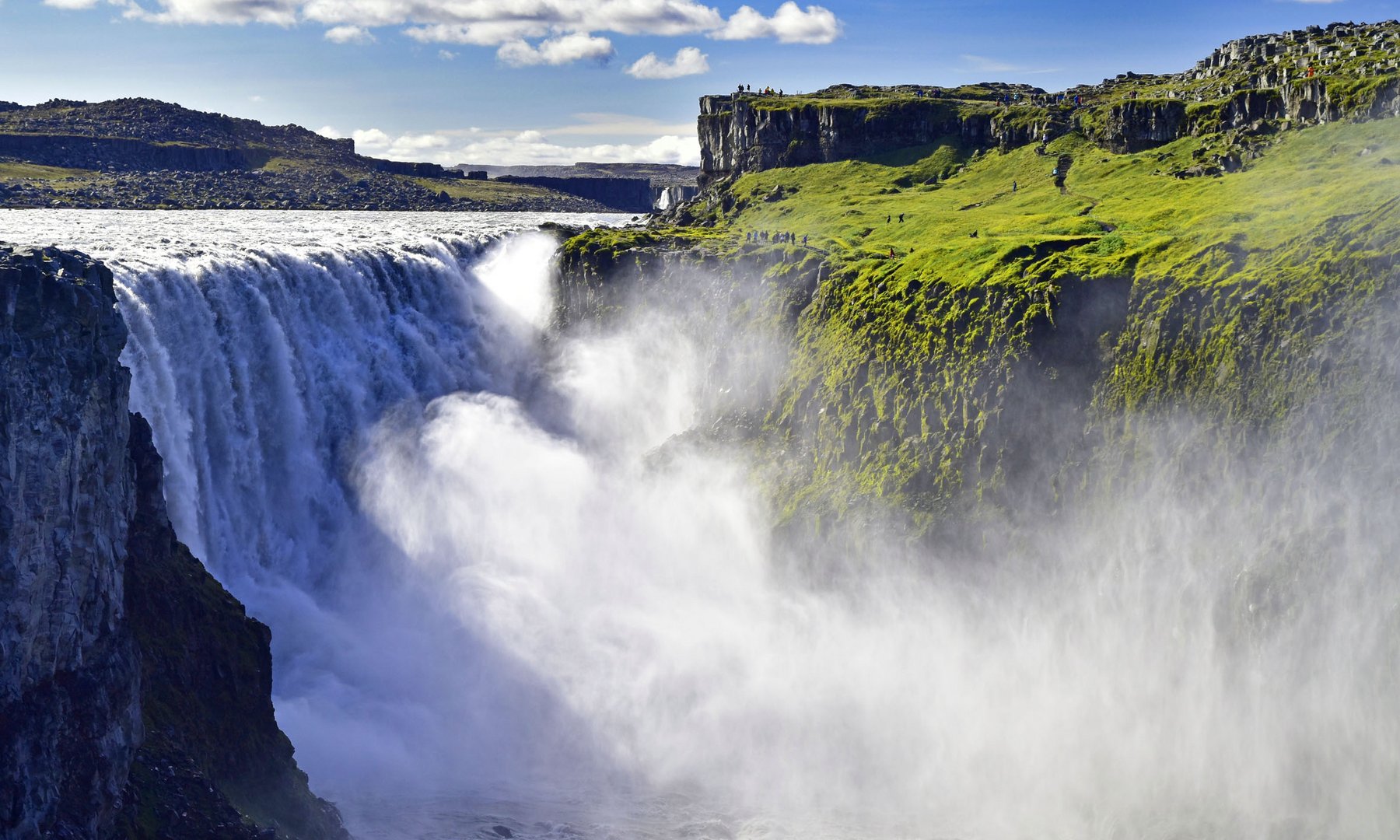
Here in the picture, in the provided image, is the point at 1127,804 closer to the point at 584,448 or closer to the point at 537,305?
the point at 584,448

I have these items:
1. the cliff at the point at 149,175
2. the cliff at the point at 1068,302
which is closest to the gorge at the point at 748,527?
the cliff at the point at 1068,302

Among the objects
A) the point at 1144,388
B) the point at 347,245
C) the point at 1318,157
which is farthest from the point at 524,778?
the point at 1318,157

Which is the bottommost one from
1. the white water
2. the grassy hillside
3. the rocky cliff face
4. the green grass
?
the white water

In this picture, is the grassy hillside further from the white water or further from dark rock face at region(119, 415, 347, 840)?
dark rock face at region(119, 415, 347, 840)

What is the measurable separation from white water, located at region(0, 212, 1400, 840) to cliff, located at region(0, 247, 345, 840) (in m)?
8.20

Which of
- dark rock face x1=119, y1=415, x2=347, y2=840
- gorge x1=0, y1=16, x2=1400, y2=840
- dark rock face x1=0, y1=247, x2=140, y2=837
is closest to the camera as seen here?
dark rock face x1=0, y1=247, x2=140, y2=837

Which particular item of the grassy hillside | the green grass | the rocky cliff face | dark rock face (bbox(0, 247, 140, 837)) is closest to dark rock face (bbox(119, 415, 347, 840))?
dark rock face (bbox(0, 247, 140, 837))

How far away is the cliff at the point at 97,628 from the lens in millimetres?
27359

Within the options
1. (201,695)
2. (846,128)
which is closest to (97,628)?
(201,695)

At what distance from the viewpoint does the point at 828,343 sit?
6156 cm

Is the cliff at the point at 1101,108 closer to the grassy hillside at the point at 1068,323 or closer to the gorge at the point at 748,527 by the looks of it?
the gorge at the point at 748,527

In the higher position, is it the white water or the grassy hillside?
the grassy hillside

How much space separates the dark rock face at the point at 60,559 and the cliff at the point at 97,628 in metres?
0.04

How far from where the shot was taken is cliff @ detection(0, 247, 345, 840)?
89.8 feet
